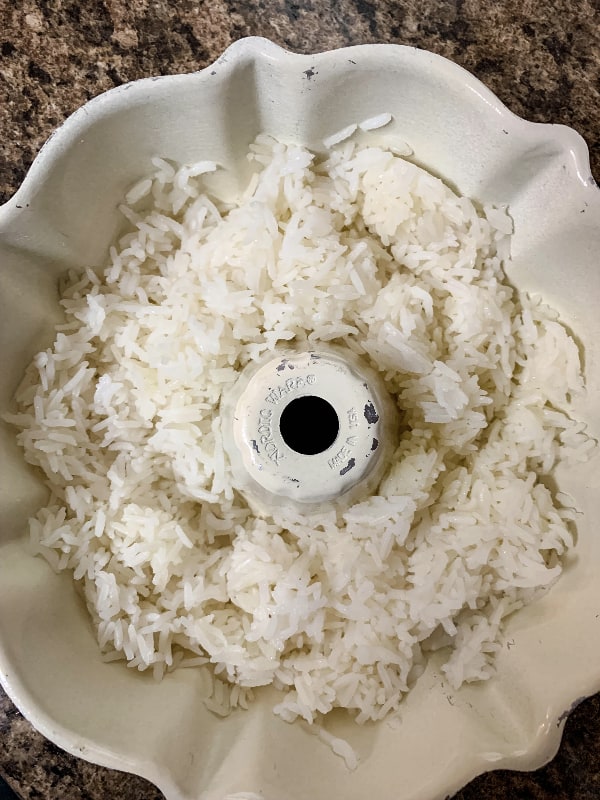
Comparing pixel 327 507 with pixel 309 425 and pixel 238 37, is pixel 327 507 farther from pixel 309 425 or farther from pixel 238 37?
pixel 238 37

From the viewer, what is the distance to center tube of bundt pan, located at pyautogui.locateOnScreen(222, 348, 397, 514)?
924 millimetres

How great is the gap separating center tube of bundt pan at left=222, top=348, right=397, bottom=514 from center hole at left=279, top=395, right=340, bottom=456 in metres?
0.01

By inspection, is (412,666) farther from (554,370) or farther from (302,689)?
(554,370)

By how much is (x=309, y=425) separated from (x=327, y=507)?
149 millimetres

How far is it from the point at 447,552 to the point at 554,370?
0.27 metres

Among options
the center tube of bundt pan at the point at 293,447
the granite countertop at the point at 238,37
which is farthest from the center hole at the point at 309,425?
the granite countertop at the point at 238,37

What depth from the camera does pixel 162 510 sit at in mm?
916

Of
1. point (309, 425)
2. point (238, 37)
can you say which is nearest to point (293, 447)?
point (309, 425)

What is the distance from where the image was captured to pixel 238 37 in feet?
3.11

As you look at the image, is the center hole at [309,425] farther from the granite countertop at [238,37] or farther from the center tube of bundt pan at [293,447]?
the granite countertop at [238,37]

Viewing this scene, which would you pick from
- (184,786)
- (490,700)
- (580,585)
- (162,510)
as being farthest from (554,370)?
(184,786)

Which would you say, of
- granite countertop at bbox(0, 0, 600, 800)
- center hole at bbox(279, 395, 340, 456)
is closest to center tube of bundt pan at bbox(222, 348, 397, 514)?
center hole at bbox(279, 395, 340, 456)

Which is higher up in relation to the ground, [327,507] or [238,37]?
[238,37]

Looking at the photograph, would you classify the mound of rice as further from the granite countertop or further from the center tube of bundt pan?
the granite countertop
